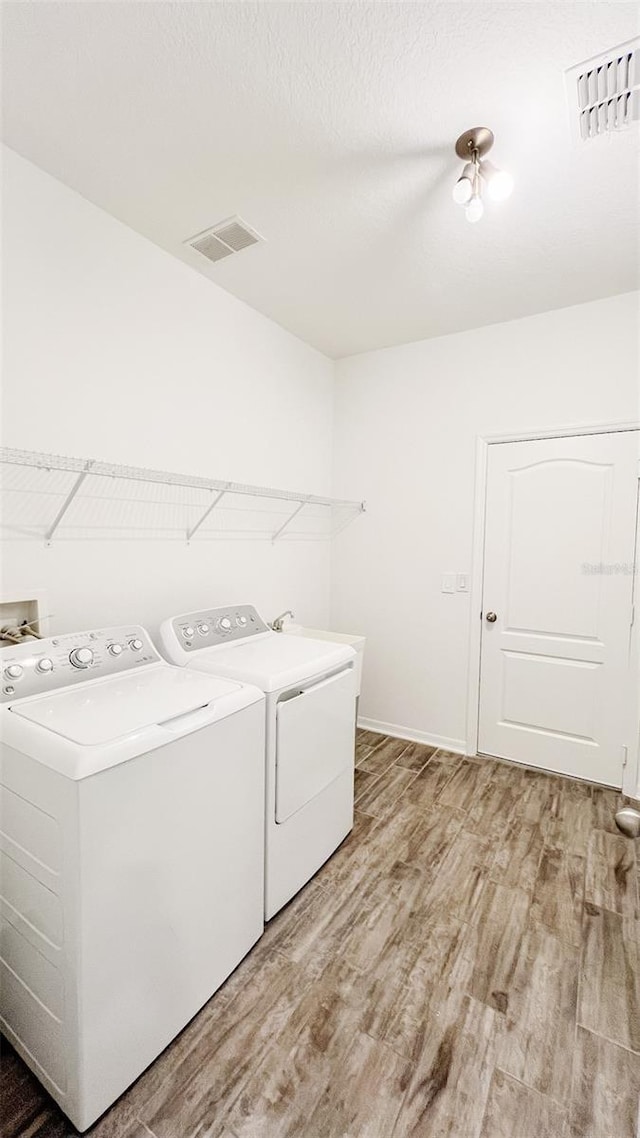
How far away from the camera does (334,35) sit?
A: 123cm

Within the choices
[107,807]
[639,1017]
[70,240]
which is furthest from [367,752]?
[70,240]

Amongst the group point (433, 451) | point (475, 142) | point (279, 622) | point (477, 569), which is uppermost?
point (475, 142)

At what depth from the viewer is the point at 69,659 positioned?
1548 mm

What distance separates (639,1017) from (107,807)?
5.34 ft

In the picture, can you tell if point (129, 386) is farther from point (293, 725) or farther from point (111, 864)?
point (111, 864)

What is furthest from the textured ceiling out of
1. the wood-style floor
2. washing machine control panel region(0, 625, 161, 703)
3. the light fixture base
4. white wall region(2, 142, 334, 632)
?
the wood-style floor

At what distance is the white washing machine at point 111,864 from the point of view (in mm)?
1069

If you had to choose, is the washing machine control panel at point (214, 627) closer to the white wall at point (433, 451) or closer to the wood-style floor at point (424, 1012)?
the wood-style floor at point (424, 1012)

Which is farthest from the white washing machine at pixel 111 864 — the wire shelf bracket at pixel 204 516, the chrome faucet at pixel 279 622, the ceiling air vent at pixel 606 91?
the ceiling air vent at pixel 606 91

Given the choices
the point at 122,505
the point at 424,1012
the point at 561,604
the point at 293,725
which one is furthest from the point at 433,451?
the point at 424,1012

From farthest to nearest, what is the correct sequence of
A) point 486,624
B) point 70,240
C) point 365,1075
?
point 486,624 → point 70,240 → point 365,1075

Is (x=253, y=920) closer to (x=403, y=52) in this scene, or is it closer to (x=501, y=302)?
(x=403, y=52)

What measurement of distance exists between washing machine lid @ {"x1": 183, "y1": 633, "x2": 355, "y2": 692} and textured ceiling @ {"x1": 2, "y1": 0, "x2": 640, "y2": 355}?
1766mm

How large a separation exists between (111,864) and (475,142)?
228 cm
